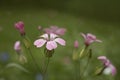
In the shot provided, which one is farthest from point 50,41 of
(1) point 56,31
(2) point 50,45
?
(1) point 56,31

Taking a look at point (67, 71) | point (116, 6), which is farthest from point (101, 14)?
point (67, 71)

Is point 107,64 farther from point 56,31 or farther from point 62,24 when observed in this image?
point 62,24

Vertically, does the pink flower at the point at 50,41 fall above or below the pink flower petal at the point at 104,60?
above

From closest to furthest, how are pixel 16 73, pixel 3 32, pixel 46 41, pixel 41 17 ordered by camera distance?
pixel 46 41, pixel 16 73, pixel 3 32, pixel 41 17

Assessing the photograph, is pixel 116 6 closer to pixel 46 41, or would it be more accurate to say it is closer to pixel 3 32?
pixel 3 32

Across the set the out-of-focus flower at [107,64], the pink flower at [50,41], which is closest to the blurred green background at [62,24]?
the out-of-focus flower at [107,64]

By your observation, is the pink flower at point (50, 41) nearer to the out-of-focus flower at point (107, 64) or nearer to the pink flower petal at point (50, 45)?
the pink flower petal at point (50, 45)

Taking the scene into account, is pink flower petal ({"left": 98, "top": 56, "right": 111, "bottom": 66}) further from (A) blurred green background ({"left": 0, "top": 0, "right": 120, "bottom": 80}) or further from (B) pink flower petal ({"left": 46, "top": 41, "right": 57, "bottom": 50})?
(A) blurred green background ({"left": 0, "top": 0, "right": 120, "bottom": 80})
